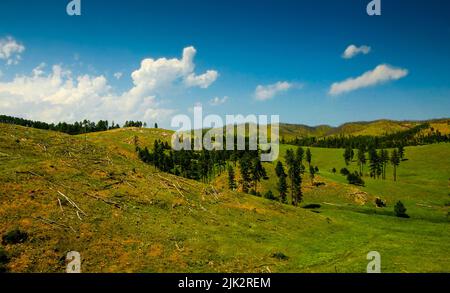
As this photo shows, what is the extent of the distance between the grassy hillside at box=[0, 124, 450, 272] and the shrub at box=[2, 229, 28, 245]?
1.96 ft

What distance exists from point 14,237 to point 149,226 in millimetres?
15614

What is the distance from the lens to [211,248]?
40438 mm

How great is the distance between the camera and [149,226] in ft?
140

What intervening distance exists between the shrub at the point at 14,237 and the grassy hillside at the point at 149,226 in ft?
1.96

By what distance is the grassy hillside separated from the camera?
112ft

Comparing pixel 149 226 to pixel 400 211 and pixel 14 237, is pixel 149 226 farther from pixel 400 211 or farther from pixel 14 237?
pixel 400 211

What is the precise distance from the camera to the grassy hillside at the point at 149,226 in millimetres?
34156
